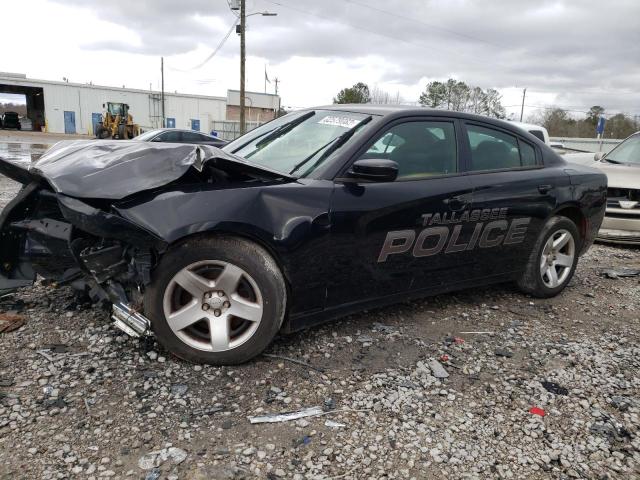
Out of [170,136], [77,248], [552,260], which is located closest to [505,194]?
[552,260]

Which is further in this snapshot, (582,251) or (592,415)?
(582,251)

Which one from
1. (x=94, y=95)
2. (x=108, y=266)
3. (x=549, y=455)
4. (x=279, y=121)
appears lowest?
(x=549, y=455)

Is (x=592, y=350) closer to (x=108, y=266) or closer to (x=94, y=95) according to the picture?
(x=108, y=266)

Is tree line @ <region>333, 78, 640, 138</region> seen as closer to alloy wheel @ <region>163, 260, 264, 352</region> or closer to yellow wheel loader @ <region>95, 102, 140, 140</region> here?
yellow wheel loader @ <region>95, 102, 140, 140</region>

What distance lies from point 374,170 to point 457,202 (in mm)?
863

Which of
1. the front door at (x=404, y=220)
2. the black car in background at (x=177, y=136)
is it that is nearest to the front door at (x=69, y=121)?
the black car in background at (x=177, y=136)

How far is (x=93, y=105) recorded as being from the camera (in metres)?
44.4

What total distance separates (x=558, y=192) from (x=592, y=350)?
4.60 ft

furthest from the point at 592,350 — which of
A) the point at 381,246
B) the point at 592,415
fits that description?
the point at 381,246

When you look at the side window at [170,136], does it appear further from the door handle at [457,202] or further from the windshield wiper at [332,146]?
the door handle at [457,202]

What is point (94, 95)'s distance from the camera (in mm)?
44312

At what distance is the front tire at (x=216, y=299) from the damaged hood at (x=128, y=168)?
16.0 inches

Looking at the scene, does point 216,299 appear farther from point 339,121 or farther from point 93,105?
point 93,105

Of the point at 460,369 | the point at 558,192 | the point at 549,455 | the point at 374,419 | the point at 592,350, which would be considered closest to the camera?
the point at 549,455
